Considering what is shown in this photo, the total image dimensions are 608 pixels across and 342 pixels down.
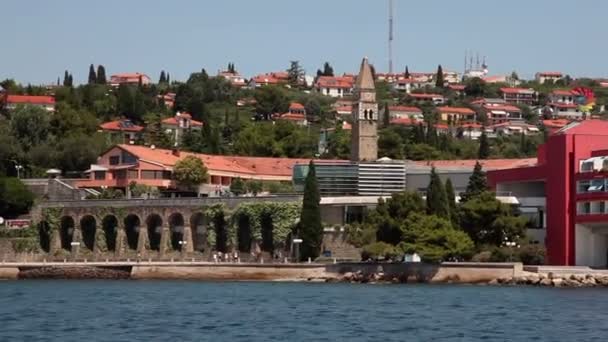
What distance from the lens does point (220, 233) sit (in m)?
86.3

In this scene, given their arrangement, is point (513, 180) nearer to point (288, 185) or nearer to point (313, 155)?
point (288, 185)

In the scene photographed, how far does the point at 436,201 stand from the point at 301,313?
24663 millimetres

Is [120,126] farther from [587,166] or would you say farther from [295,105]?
[587,166]

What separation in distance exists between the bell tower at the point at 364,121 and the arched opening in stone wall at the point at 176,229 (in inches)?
532

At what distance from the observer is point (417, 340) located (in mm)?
41844

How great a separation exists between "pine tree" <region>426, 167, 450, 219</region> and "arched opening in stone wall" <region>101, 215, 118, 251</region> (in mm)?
22400

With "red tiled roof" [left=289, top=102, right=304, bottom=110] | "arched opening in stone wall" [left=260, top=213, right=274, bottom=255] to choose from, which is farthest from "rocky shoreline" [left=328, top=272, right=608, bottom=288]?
"red tiled roof" [left=289, top=102, right=304, bottom=110]

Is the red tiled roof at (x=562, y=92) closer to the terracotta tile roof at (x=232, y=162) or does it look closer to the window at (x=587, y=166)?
the terracotta tile roof at (x=232, y=162)

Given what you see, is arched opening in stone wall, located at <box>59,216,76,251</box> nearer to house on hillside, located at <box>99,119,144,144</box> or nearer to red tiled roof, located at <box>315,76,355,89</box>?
house on hillside, located at <box>99,119,144,144</box>

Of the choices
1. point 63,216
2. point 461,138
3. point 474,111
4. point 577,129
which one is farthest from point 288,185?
point 474,111

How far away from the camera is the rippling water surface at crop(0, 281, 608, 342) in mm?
43312

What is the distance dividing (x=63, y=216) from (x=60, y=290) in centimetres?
2495

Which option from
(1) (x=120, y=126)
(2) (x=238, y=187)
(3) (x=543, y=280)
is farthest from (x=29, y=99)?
(3) (x=543, y=280)

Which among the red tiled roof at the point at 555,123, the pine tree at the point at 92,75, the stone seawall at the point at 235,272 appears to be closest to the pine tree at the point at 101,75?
the pine tree at the point at 92,75
